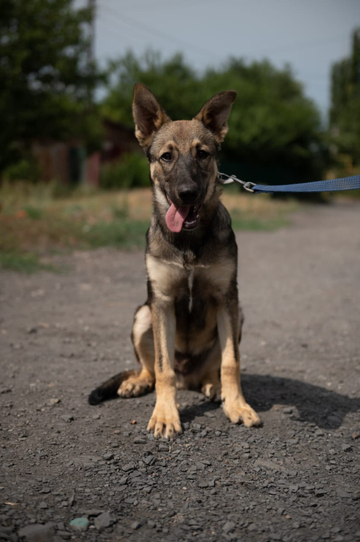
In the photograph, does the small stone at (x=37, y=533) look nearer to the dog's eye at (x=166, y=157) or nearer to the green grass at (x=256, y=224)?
the dog's eye at (x=166, y=157)

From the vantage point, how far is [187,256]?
364cm

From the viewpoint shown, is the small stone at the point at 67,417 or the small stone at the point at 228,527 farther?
the small stone at the point at 67,417

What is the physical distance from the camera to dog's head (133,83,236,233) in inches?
139

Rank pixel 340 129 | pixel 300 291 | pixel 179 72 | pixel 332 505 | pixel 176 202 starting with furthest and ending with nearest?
pixel 340 129, pixel 179 72, pixel 300 291, pixel 176 202, pixel 332 505

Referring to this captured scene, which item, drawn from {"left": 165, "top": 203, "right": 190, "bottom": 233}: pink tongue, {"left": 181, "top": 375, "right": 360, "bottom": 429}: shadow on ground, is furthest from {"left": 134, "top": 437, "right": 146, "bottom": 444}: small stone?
{"left": 165, "top": 203, "right": 190, "bottom": 233}: pink tongue

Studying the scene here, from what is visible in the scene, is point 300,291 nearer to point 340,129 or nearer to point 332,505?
point 332,505

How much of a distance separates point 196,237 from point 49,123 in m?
19.1

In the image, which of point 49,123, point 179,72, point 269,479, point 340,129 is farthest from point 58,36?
point 340,129

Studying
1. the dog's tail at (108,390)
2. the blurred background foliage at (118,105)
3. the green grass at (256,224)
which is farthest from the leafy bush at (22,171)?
the dog's tail at (108,390)

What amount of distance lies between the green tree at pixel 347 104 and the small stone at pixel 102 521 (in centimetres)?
3417

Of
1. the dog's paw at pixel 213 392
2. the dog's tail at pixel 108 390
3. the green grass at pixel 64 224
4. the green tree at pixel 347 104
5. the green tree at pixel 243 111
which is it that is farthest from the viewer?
the green tree at pixel 347 104

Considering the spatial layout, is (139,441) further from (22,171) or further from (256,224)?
(22,171)

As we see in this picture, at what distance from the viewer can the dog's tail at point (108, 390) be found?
12.9ft

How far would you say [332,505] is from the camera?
106 inches
